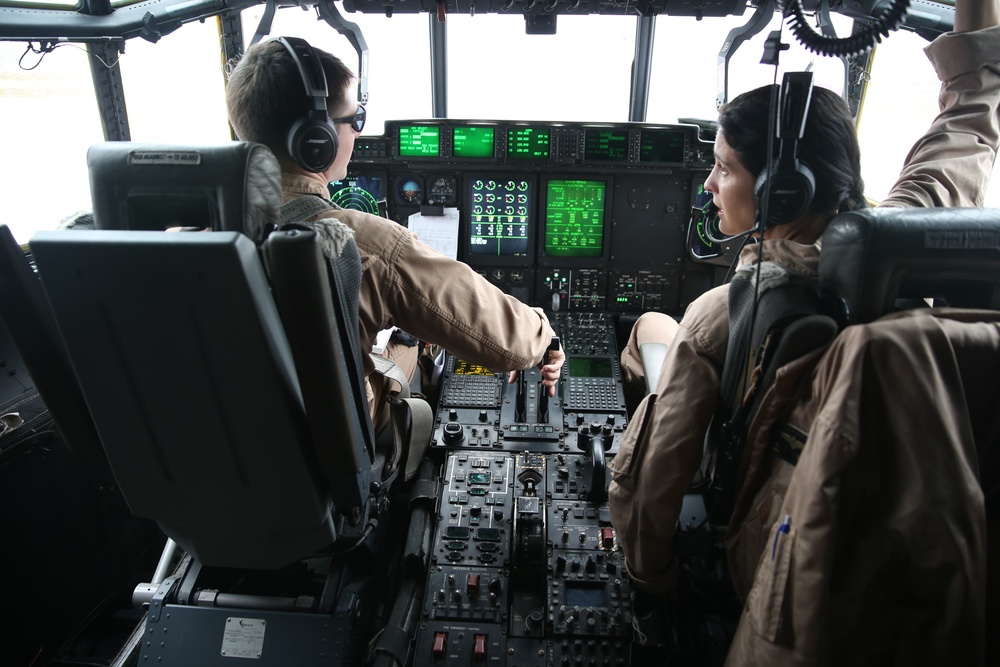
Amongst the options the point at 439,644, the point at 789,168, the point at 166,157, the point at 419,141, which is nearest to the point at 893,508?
the point at 789,168

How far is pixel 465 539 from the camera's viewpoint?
5.41 ft

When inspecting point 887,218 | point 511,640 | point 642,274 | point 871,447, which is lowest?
point 511,640

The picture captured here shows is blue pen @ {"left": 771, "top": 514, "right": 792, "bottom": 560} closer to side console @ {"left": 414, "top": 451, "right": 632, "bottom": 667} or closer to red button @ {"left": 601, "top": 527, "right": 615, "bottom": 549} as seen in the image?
side console @ {"left": 414, "top": 451, "right": 632, "bottom": 667}

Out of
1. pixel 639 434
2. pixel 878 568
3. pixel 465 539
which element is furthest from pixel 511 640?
pixel 878 568

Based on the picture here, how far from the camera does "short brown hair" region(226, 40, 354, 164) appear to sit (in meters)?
1.25

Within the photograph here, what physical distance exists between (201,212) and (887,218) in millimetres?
991

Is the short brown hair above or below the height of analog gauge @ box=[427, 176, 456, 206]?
above

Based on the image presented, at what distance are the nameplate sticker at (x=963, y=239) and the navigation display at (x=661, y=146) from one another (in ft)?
5.45

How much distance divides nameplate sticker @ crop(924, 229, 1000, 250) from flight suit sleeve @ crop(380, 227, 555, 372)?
83 cm

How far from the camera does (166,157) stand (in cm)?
99

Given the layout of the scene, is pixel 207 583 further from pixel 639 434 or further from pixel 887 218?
pixel 887 218

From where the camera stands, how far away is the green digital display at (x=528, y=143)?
2.42m

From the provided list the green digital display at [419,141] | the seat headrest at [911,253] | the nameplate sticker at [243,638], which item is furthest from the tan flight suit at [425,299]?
the green digital display at [419,141]

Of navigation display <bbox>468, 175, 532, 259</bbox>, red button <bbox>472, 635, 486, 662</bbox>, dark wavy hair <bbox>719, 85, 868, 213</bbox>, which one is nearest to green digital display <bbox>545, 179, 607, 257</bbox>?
navigation display <bbox>468, 175, 532, 259</bbox>
